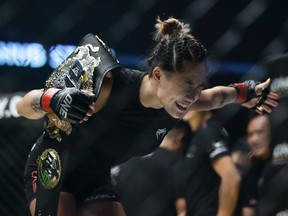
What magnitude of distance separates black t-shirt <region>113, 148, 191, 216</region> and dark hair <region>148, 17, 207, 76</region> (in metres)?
1.14

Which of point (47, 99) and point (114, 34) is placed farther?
point (114, 34)

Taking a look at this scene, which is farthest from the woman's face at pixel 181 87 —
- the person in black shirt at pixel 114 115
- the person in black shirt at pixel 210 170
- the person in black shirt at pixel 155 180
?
the person in black shirt at pixel 155 180

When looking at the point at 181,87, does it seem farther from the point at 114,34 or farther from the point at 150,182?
the point at 114,34

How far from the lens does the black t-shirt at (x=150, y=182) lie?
3064mm

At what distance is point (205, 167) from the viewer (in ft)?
9.84

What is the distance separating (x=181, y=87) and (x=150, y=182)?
1245mm

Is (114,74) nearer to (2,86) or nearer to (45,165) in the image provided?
(45,165)

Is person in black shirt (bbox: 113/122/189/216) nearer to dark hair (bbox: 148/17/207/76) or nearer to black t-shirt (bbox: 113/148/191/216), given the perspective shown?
black t-shirt (bbox: 113/148/191/216)

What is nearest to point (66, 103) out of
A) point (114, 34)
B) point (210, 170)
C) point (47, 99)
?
point (47, 99)

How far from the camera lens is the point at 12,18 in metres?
3.57

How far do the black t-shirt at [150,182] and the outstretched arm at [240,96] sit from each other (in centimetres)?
83

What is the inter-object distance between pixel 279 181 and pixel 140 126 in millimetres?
583

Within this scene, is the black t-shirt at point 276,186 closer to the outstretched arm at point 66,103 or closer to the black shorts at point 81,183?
the black shorts at point 81,183

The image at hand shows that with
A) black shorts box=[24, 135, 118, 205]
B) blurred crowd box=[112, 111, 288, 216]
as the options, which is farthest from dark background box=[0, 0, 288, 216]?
black shorts box=[24, 135, 118, 205]
